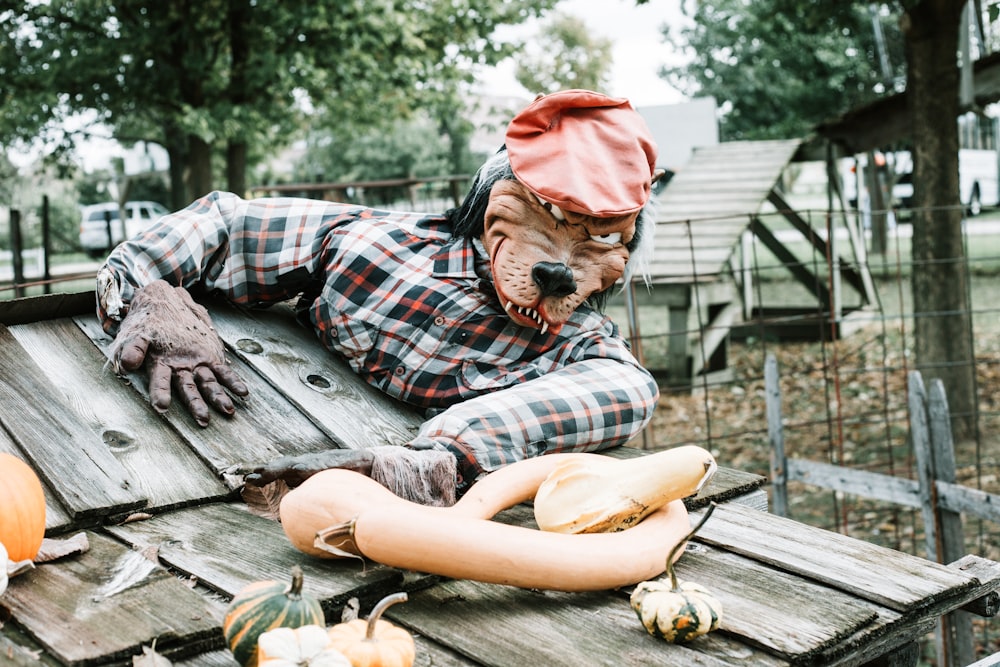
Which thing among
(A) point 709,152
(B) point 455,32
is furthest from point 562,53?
(A) point 709,152

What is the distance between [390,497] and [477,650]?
395mm

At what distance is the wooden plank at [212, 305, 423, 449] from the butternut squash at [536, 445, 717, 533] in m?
0.70

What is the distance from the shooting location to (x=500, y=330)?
2762mm

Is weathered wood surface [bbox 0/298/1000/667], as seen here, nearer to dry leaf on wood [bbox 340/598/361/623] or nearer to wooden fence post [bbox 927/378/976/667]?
dry leaf on wood [bbox 340/598/361/623]

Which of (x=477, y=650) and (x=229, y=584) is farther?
(x=229, y=584)

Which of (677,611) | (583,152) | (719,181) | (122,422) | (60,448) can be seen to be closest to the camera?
(677,611)

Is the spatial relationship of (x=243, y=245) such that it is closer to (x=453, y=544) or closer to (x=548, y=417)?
(x=548, y=417)

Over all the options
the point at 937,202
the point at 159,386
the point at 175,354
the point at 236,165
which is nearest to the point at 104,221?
the point at 236,165

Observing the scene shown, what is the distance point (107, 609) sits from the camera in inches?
62.0

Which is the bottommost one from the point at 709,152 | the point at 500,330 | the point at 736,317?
the point at 736,317

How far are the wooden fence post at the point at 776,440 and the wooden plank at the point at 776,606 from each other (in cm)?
314

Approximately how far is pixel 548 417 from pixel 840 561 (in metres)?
0.79

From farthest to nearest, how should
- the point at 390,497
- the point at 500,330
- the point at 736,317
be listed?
the point at 736,317, the point at 500,330, the point at 390,497

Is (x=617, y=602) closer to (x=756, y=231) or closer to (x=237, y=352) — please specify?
(x=237, y=352)
